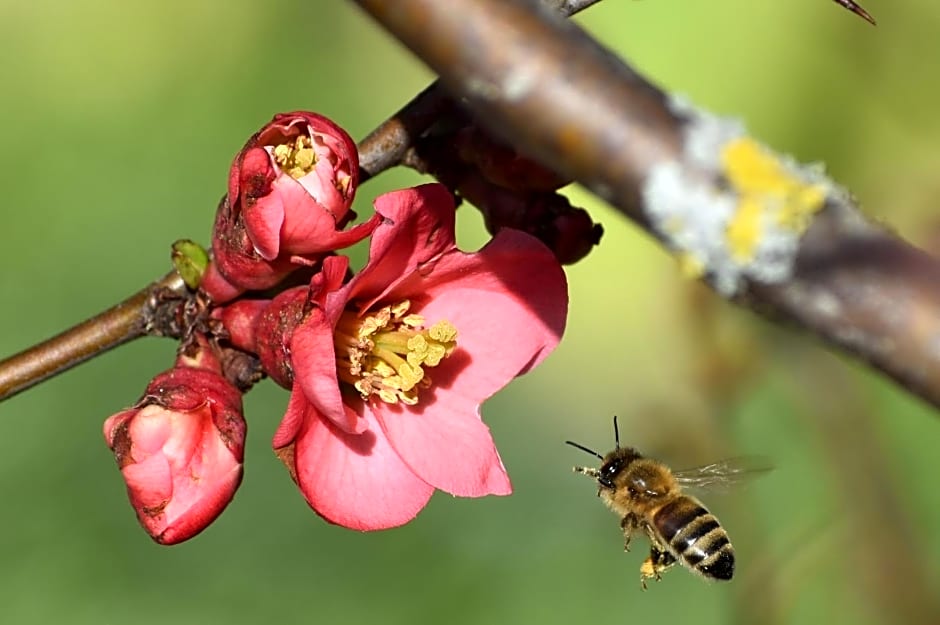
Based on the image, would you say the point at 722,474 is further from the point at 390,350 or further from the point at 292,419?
the point at 292,419

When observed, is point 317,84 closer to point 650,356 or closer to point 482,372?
point 650,356

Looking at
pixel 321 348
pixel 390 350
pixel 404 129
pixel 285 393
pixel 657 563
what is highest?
pixel 404 129

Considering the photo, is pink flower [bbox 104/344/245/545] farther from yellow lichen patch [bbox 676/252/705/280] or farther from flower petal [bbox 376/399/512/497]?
yellow lichen patch [bbox 676/252/705/280]

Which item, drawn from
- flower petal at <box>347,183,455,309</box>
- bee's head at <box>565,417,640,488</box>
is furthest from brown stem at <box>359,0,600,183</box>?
bee's head at <box>565,417,640,488</box>

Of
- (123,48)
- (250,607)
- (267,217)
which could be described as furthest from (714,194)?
(123,48)

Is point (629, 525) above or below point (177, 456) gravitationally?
below

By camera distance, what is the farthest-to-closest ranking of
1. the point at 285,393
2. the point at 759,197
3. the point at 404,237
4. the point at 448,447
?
the point at 285,393, the point at 448,447, the point at 404,237, the point at 759,197

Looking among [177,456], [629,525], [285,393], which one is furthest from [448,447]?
[285,393]
